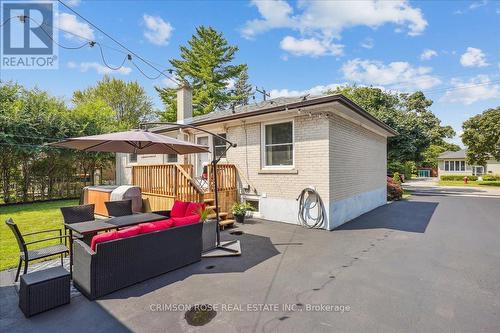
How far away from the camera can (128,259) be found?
367cm

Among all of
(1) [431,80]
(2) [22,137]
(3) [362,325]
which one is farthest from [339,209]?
(1) [431,80]

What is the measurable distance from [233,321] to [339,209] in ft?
19.0

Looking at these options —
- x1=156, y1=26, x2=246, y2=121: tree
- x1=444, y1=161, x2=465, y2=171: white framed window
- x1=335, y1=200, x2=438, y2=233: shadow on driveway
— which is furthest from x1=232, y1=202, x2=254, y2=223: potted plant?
x1=444, y1=161, x2=465, y2=171: white framed window

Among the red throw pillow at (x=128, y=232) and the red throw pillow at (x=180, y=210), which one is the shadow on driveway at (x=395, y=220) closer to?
the red throw pillow at (x=180, y=210)

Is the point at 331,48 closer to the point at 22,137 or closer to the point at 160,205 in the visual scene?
the point at 160,205

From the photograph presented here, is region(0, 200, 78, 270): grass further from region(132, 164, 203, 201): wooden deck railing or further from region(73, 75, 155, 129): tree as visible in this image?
region(73, 75, 155, 129): tree

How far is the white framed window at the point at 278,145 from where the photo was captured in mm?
8109

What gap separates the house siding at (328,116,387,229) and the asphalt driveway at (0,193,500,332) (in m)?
1.92

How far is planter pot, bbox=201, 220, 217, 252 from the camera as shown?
5328 millimetres

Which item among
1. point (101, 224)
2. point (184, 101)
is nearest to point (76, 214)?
point (101, 224)

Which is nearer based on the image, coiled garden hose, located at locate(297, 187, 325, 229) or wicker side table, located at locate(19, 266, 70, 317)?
wicker side table, located at locate(19, 266, 70, 317)

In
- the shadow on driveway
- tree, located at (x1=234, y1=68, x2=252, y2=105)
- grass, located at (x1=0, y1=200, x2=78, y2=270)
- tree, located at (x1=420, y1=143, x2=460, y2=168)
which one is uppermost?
tree, located at (x1=234, y1=68, x2=252, y2=105)

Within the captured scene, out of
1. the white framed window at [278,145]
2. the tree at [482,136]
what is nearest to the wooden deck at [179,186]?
the white framed window at [278,145]

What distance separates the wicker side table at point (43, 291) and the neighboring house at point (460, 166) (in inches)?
1672
